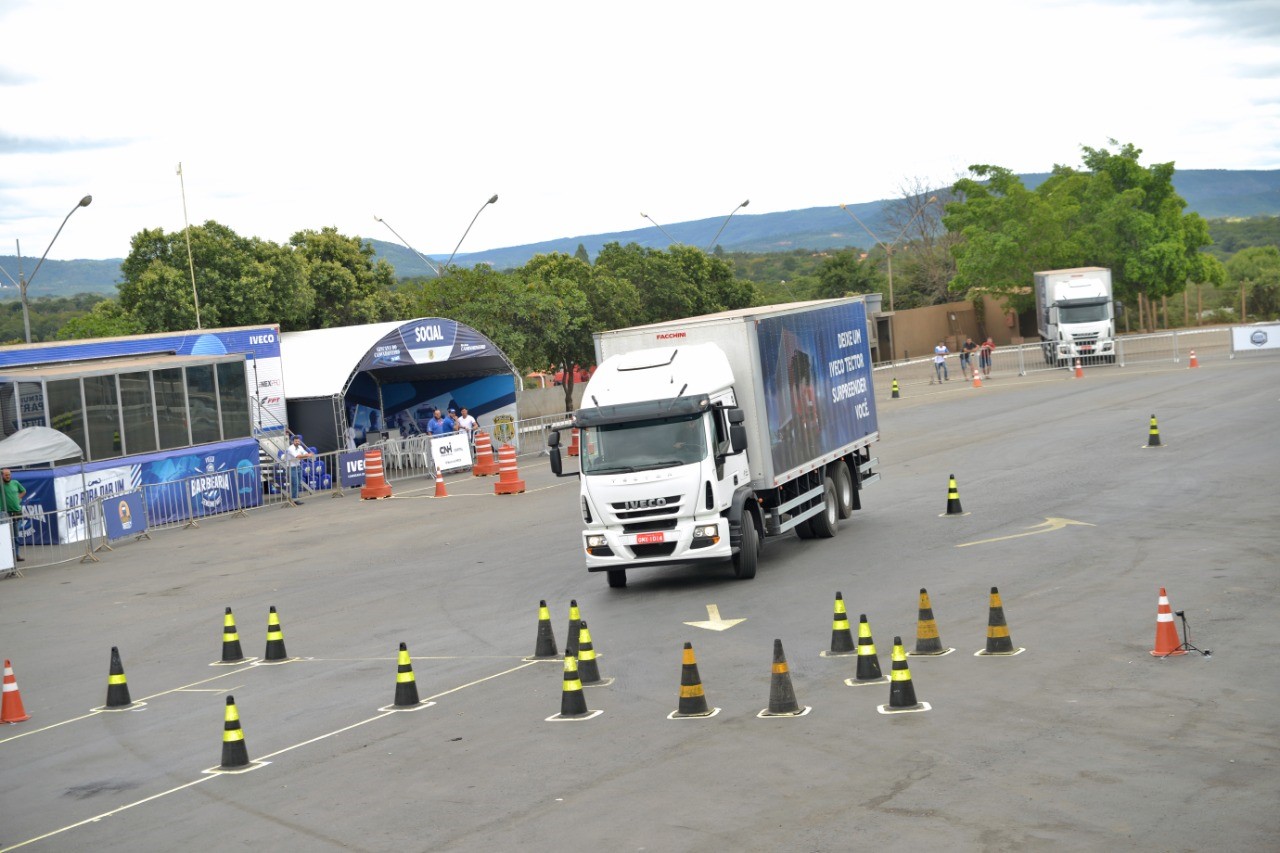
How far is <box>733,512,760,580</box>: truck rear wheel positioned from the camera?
60.5 ft

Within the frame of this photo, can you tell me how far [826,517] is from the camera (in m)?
21.8

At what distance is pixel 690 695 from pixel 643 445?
6925 millimetres

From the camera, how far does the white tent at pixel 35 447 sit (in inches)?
1078

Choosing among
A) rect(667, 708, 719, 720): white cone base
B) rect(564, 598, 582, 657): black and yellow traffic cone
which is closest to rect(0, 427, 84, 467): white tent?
rect(564, 598, 582, 657): black and yellow traffic cone

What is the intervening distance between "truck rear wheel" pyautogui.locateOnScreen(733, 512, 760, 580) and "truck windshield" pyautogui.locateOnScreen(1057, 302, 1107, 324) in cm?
4106

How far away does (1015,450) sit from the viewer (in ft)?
101

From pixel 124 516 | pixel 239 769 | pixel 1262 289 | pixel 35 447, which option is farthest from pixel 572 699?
pixel 1262 289

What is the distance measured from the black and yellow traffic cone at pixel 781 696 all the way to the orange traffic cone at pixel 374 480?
23215 mm

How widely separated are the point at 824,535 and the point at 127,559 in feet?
45.7

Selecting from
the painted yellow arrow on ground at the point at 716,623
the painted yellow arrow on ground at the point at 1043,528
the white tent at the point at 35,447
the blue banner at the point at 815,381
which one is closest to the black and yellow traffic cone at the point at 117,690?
the painted yellow arrow on ground at the point at 716,623

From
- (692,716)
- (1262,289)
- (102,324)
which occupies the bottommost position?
(692,716)

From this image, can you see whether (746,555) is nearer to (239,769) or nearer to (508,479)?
(239,769)

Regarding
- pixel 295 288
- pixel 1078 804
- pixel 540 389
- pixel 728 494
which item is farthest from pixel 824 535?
pixel 540 389

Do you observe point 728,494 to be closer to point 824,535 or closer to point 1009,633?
point 824,535
